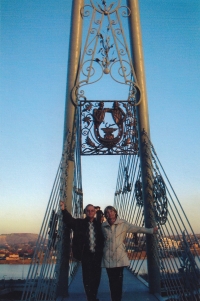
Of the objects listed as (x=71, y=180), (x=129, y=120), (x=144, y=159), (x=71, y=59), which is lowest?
(x=71, y=180)

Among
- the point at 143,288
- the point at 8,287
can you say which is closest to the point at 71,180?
the point at 143,288

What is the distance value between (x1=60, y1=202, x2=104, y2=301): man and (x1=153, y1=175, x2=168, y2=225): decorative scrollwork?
34.5 inches

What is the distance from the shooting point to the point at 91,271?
3.08m

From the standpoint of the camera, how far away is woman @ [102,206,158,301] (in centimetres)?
299

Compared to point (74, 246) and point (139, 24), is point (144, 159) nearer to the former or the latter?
point (74, 246)

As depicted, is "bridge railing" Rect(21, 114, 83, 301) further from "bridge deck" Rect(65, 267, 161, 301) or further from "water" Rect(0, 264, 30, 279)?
"water" Rect(0, 264, 30, 279)

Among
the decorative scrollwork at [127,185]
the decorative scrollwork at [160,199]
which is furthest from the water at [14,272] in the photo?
the decorative scrollwork at [160,199]

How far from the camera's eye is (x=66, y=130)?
13.8 feet

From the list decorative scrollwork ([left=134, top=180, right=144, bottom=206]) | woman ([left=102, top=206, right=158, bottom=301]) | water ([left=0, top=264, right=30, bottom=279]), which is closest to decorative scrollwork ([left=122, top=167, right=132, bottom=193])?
decorative scrollwork ([left=134, top=180, right=144, bottom=206])

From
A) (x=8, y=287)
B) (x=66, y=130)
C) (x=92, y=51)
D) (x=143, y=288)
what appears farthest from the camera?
(x=8, y=287)

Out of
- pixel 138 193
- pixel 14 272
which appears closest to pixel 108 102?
pixel 138 193

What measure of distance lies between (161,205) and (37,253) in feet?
5.40

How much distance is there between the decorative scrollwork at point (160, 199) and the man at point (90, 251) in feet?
2.88

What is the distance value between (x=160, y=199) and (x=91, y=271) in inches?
49.8
